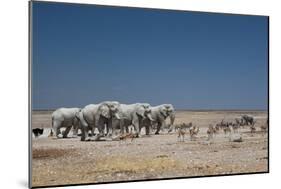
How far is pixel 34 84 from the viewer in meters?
5.75

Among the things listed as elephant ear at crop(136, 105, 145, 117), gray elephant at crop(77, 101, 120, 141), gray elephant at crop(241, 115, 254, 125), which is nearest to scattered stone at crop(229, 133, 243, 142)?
gray elephant at crop(241, 115, 254, 125)

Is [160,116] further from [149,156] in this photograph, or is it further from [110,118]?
[110,118]

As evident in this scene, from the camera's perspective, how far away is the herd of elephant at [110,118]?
19.5 ft

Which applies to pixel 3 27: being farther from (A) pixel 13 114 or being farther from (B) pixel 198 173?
(B) pixel 198 173

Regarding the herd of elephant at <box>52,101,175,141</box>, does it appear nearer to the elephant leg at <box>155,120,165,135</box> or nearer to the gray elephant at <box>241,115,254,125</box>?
the elephant leg at <box>155,120,165,135</box>

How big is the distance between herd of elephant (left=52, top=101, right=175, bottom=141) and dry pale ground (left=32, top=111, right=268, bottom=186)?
10 cm

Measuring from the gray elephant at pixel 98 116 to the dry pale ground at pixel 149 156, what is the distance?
0.52 feet

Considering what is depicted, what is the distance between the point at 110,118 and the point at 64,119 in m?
0.54

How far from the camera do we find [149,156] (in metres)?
6.22

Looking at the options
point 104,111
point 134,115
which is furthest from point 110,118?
point 134,115

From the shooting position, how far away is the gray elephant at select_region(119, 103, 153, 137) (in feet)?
20.3

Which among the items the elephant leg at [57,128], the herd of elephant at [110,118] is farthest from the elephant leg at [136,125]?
the elephant leg at [57,128]

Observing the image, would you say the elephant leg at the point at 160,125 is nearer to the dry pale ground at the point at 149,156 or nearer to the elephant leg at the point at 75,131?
the dry pale ground at the point at 149,156
